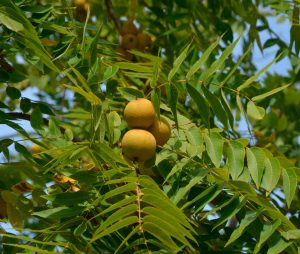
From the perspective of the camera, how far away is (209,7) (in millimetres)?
3750

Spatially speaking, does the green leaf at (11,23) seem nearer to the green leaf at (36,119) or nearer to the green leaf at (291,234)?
the green leaf at (36,119)

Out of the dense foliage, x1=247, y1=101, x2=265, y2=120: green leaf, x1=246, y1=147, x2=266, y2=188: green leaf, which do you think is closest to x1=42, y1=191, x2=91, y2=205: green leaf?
the dense foliage

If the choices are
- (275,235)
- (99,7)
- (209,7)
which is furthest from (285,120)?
(275,235)

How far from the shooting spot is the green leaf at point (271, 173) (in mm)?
2195

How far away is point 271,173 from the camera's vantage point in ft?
7.28

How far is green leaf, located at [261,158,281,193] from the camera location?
2.20 metres

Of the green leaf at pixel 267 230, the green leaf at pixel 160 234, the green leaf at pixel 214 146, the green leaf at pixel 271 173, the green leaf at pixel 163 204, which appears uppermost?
the green leaf at pixel 163 204

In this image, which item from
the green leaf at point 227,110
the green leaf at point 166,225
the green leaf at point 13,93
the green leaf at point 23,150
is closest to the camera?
the green leaf at point 166,225

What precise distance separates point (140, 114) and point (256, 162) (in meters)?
0.37

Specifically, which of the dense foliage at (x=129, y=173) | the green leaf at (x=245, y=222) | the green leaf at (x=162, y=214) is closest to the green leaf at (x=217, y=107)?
the dense foliage at (x=129, y=173)

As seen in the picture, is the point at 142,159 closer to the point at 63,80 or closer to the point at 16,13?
the point at 16,13

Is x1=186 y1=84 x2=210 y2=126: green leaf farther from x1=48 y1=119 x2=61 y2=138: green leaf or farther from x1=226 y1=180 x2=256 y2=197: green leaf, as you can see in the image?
x1=48 y1=119 x2=61 y2=138: green leaf

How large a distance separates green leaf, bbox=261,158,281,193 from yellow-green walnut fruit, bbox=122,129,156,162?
34cm

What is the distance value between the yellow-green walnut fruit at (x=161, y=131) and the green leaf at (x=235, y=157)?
0.19 meters
